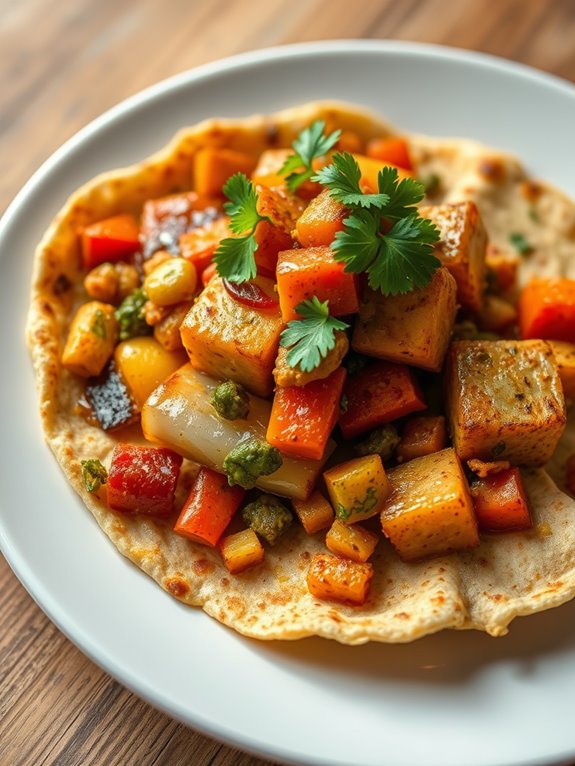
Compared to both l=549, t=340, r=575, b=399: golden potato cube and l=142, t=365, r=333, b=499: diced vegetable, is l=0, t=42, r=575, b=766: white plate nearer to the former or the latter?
l=142, t=365, r=333, b=499: diced vegetable

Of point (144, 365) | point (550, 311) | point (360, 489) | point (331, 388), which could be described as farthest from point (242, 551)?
point (550, 311)

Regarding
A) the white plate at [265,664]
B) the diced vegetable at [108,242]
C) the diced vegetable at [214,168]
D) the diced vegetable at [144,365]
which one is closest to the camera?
the white plate at [265,664]

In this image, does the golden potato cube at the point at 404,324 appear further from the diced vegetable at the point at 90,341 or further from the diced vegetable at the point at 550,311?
the diced vegetable at the point at 90,341

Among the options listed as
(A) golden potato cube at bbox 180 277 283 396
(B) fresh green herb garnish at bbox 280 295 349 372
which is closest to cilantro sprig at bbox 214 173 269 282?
(A) golden potato cube at bbox 180 277 283 396

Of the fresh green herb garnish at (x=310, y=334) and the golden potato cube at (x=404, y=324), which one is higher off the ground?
the fresh green herb garnish at (x=310, y=334)

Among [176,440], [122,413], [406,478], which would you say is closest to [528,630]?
[406,478]

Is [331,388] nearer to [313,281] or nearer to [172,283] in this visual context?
[313,281]

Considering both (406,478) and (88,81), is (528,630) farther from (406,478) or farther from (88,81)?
(88,81)

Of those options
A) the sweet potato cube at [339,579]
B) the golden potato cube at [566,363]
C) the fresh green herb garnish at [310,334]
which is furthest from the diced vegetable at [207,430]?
the golden potato cube at [566,363]
